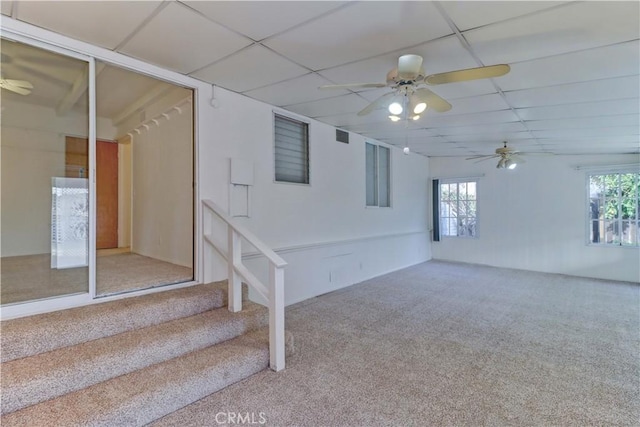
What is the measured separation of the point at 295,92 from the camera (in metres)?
3.64

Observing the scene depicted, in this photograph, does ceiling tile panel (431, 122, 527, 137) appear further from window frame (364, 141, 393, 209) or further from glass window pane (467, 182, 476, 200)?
glass window pane (467, 182, 476, 200)

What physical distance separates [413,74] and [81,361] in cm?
297

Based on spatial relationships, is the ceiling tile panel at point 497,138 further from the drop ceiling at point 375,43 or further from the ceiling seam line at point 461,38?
the ceiling seam line at point 461,38

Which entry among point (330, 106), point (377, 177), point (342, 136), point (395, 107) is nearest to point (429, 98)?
point (395, 107)

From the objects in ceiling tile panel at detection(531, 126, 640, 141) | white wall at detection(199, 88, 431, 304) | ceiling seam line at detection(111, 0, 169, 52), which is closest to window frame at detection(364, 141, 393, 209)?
white wall at detection(199, 88, 431, 304)

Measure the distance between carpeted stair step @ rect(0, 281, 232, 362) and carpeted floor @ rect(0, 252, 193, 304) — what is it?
0.28m

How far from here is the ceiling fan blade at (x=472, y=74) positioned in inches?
80.4

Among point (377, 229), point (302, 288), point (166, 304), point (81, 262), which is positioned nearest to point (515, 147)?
point (377, 229)

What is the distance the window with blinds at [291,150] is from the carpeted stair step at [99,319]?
1.97 metres

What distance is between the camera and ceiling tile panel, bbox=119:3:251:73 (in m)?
2.21

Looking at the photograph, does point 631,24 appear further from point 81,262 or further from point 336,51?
point 81,262

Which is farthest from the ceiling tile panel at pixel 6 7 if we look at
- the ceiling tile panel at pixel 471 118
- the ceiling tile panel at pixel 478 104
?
the ceiling tile panel at pixel 471 118

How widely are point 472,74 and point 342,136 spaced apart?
3.32 meters

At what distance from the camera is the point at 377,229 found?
6324 mm
